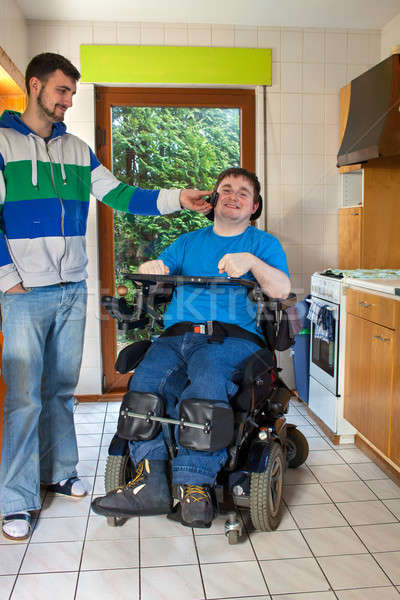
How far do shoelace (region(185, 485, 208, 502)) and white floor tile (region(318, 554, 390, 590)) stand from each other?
0.47 m

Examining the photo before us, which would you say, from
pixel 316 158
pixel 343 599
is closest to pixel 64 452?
pixel 343 599

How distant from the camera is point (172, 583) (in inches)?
65.9

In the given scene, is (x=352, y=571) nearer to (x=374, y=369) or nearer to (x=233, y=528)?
(x=233, y=528)

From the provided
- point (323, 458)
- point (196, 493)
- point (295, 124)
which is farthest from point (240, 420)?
point (295, 124)

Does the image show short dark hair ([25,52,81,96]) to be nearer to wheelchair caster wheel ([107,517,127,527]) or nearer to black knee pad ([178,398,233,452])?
black knee pad ([178,398,233,452])

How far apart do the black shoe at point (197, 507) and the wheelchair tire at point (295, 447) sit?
888 millimetres

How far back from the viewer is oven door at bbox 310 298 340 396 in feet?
9.39

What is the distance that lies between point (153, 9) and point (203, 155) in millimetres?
912

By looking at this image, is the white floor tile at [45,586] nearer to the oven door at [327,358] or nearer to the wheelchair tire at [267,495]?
the wheelchair tire at [267,495]

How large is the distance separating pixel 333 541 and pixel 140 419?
805 mm

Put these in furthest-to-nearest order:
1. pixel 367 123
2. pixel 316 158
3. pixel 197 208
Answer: pixel 316 158, pixel 367 123, pixel 197 208

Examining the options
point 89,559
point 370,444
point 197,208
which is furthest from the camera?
point 370,444

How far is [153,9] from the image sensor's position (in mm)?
3264

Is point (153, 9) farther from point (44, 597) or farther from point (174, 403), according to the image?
point (44, 597)
